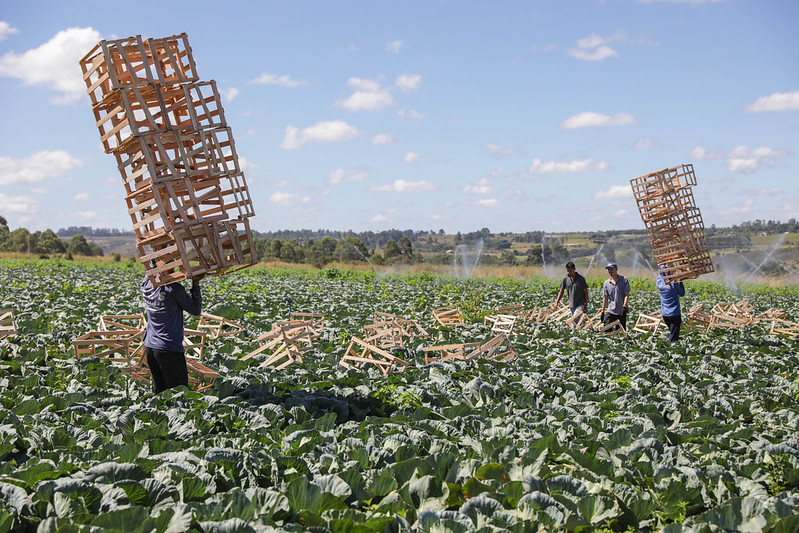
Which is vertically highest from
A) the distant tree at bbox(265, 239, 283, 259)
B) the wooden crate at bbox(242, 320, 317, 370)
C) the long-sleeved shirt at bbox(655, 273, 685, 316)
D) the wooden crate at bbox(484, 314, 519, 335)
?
the distant tree at bbox(265, 239, 283, 259)

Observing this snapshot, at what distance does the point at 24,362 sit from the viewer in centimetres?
773

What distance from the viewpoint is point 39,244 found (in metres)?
62.5

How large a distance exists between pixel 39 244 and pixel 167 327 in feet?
217

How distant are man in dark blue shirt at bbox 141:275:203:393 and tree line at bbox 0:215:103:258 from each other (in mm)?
55378

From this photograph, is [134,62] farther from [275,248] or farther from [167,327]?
[275,248]

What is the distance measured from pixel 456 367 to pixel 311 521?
4.73 m

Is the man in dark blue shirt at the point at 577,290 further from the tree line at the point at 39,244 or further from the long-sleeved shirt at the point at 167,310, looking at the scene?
the tree line at the point at 39,244

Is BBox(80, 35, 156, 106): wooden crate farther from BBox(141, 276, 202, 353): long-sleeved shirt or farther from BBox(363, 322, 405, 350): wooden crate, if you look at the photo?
BBox(363, 322, 405, 350): wooden crate

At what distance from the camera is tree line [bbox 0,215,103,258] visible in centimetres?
5875

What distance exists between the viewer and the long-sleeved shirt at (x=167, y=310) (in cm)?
632

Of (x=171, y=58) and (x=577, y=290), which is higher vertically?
(x=171, y=58)

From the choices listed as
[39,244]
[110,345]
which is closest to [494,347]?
[110,345]

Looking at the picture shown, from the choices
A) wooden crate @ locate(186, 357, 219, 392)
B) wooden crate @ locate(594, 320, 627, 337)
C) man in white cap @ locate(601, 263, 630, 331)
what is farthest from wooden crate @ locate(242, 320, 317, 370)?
man in white cap @ locate(601, 263, 630, 331)

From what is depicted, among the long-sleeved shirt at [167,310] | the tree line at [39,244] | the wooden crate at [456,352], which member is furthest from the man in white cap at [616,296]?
the tree line at [39,244]
